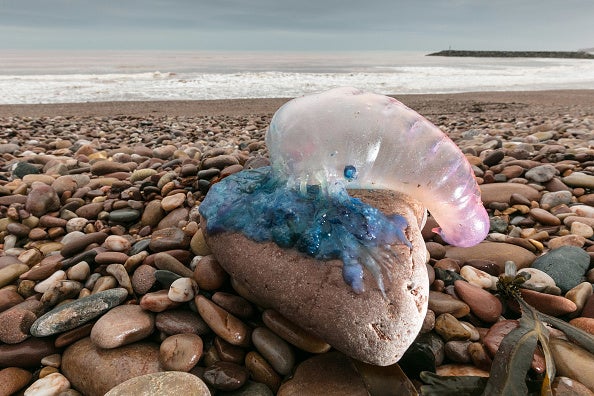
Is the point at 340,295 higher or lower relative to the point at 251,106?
lower

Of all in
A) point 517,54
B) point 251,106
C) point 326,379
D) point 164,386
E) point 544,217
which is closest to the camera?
point 164,386

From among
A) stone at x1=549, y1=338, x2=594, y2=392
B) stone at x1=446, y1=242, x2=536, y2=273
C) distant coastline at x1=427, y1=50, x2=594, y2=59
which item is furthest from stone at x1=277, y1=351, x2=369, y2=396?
distant coastline at x1=427, y1=50, x2=594, y2=59

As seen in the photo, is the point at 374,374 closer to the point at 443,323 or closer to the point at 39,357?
the point at 443,323

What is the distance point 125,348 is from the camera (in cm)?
196

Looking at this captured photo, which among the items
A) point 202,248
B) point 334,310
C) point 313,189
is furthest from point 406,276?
point 202,248

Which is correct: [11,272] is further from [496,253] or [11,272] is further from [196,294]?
[496,253]

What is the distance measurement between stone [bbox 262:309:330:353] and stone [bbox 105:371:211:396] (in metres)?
0.41

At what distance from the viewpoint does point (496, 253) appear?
262cm

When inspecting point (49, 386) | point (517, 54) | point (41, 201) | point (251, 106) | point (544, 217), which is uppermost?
point (517, 54)

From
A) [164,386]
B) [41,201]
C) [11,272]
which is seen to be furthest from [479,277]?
[41,201]

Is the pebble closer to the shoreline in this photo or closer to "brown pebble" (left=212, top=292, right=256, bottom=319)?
"brown pebble" (left=212, top=292, right=256, bottom=319)

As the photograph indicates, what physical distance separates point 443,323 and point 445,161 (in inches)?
32.7

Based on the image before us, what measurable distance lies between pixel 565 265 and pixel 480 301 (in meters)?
0.66

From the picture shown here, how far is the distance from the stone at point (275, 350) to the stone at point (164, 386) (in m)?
0.33
